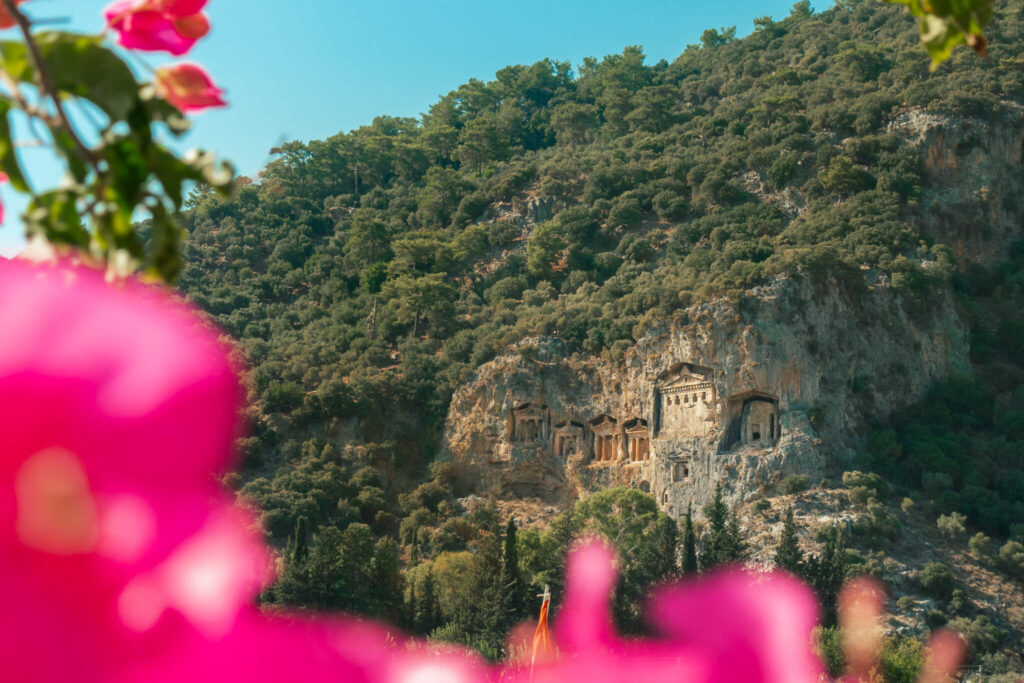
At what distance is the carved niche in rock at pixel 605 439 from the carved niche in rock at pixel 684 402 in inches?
72.4

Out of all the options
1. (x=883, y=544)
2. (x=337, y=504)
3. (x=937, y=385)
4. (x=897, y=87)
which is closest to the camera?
(x=883, y=544)

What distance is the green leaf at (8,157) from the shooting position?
109cm

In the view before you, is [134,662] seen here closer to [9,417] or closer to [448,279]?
[9,417]

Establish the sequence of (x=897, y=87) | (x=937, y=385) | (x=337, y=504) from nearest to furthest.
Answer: (x=337, y=504) < (x=937, y=385) < (x=897, y=87)

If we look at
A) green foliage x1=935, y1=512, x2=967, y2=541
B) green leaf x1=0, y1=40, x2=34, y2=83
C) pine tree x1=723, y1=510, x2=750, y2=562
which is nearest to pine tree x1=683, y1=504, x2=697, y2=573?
pine tree x1=723, y1=510, x2=750, y2=562

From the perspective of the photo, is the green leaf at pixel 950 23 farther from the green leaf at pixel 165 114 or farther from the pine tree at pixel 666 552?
the pine tree at pixel 666 552

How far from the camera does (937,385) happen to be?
1310 inches

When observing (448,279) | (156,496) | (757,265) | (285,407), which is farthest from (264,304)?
(156,496)

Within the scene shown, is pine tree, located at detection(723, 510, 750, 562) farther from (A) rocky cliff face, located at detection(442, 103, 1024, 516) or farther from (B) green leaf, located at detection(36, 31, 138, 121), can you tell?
(B) green leaf, located at detection(36, 31, 138, 121)

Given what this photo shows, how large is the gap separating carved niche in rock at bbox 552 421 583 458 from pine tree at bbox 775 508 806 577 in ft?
33.3

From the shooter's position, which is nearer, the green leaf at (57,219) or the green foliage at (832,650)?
Answer: the green leaf at (57,219)

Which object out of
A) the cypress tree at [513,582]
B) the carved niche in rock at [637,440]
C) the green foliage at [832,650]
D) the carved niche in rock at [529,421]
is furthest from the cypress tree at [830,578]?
the carved niche in rock at [529,421]

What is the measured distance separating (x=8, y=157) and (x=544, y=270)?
41.8 m

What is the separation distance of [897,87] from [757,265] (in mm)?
18398
